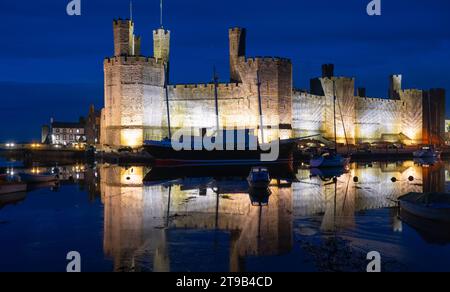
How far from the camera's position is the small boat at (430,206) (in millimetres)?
10922

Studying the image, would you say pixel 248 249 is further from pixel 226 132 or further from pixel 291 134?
pixel 291 134

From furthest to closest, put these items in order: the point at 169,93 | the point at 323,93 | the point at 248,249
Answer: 1. the point at 323,93
2. the point at 169,93
3. the point at 248,249

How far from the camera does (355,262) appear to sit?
7.77 m

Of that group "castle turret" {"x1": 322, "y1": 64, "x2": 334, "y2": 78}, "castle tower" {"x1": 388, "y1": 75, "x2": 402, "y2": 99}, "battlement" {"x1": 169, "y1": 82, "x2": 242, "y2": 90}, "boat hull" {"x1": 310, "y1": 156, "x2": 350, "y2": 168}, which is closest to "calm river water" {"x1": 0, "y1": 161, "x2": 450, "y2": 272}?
"boat hull" {"x1": 310, "y1": 156, "x2": 350, "y2": 168}

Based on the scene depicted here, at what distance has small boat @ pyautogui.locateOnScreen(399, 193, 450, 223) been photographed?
35.8 feet

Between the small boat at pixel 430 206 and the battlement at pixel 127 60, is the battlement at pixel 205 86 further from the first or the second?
the small boat at pixel 430 206

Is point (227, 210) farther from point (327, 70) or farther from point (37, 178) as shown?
point (327, 70)

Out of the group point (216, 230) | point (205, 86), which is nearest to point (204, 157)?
point (205, 86)

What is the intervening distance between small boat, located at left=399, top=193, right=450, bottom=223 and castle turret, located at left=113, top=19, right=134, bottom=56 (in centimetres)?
2308

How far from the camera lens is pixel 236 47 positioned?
34906mm

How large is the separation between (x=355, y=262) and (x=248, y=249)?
168 cm

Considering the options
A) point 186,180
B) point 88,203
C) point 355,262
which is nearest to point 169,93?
point 186,180

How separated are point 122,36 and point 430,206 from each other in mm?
24254

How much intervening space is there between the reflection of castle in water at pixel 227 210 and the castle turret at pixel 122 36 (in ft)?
43.3
